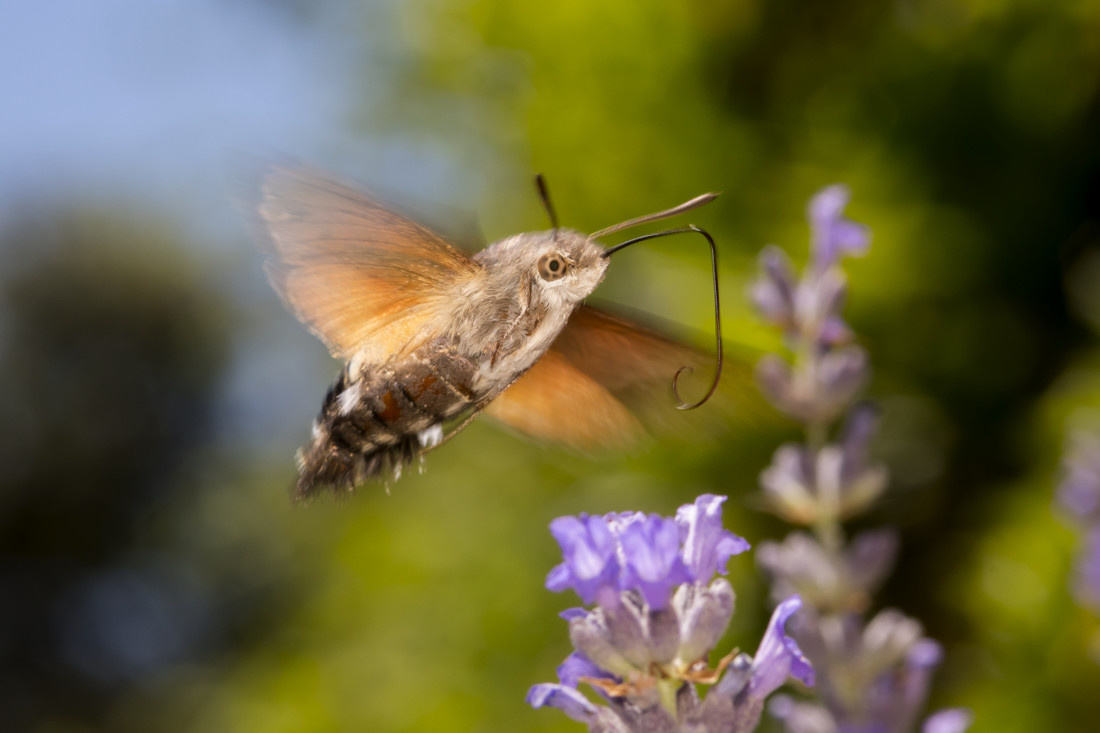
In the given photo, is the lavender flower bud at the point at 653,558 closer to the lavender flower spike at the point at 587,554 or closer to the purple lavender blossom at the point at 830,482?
the lavender flower spike at the point at 587,554

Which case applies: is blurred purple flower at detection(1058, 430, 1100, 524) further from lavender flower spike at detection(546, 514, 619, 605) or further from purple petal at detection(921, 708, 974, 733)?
lavender flower spike at detection(546, 514, 619, 605)

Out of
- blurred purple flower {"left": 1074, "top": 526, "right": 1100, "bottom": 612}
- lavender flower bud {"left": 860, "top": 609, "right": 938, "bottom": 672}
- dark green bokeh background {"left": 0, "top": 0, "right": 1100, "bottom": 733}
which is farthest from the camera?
dark green bokeh background {"left": 0, "top": 0, "right": 1100, "bottom": 733}

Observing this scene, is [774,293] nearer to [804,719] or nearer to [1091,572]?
[804,719]

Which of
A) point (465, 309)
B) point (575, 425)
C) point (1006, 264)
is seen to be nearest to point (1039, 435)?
point (1006, 264)

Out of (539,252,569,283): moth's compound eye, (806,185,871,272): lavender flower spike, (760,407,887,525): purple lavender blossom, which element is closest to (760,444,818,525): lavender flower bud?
(760,407,887,525): purple lavender blossom

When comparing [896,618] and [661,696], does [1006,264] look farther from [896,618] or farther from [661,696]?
[661,696]

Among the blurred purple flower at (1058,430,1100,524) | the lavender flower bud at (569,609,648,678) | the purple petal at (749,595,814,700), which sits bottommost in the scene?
the blurred purple flower at (1058,430,1100,524)

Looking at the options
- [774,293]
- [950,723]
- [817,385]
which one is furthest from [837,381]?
[950,723]
